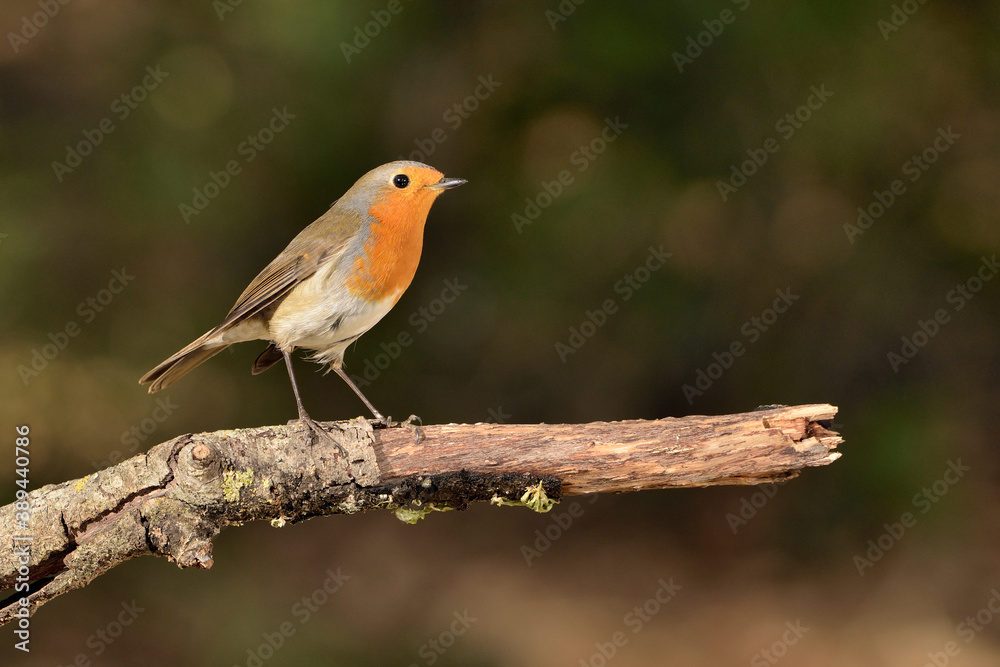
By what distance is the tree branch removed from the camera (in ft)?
9.75

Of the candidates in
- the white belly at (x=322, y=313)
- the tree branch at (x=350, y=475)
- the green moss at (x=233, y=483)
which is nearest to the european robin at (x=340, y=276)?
the white belly at (x=322, y=313)

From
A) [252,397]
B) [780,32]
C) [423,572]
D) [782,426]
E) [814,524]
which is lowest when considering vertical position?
[423,572]

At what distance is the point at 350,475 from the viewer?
3.18 metres

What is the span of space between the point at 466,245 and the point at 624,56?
5.31ft

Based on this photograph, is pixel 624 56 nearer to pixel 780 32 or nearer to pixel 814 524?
pixel 780 32

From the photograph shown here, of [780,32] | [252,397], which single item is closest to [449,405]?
[252,397]

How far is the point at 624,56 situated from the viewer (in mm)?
5227

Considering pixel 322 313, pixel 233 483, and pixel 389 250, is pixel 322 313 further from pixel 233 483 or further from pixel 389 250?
pixel 233 483

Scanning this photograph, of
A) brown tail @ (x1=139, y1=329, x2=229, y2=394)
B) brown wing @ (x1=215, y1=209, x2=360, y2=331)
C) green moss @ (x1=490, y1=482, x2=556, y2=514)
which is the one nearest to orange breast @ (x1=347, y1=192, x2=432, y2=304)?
brown wing @ (x1=215, y1=209, x2=360, y2=331)

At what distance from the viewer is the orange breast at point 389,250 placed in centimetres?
398

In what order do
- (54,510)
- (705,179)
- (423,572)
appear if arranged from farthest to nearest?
(423,572)
(705,179)
(54,510)

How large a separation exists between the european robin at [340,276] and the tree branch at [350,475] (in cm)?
83

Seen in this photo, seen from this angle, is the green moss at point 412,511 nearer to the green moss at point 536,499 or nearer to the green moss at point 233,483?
the green moss at point 536,499

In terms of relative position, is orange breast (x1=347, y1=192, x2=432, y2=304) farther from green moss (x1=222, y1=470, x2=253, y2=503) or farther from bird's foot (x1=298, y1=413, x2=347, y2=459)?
green moss (x1=222, y1=470, x2=253, y2=503)
